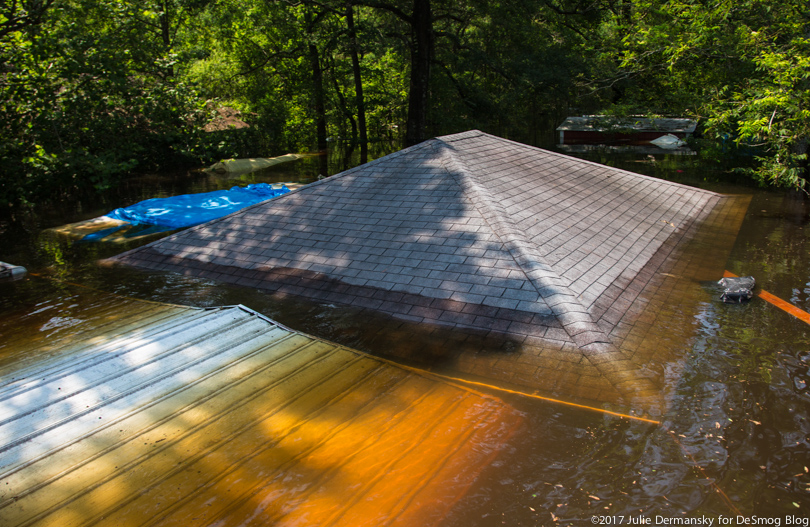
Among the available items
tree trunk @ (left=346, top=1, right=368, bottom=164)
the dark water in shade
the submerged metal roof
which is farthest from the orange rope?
tree trunk @ (left=346, top=1, right=368, bottom=164)

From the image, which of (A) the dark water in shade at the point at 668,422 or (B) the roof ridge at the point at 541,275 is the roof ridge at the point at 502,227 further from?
(A) the dark water in shade at the point at 668,422

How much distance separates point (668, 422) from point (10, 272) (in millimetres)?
11601

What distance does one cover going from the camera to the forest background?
13891mm

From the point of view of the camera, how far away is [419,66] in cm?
2084

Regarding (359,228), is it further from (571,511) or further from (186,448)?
(571,511)

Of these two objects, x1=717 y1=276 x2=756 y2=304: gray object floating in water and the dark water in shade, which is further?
x1=717 y1=276 x2=756 y2=304: gray object floating in water

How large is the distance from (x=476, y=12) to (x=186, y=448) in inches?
920

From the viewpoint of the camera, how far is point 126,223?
13703mm

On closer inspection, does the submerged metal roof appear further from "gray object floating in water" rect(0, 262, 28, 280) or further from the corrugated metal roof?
"gray object floating in water" rect(0, 262, 28, 280)

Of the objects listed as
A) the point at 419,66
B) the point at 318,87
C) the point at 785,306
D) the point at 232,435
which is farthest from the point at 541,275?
the point at 318,87

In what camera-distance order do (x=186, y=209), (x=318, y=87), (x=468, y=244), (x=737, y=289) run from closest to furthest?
Result: 1. (x=737, y=289)
2. (x=468, y=244)
3. (x=186, y=209)
4. (x=318, y=87)

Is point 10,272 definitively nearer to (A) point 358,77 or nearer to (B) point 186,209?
(B) point 186,209

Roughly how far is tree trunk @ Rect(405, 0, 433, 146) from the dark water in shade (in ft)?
45.9

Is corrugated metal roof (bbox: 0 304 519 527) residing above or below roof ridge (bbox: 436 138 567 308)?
below
